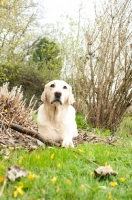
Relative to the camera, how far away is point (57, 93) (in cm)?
481

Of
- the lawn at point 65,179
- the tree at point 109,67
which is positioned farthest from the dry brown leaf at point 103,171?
the tree at point 109,67

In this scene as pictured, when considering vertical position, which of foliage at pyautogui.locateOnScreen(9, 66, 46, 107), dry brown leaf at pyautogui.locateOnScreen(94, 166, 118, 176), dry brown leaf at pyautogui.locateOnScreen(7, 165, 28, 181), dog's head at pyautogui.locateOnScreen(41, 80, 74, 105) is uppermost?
dog's head at pyautogui.locateOnScreen(41, 80, 74, 105)

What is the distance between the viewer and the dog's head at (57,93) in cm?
483

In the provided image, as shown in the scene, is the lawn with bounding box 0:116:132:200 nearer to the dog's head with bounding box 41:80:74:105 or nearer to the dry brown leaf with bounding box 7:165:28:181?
the dry brown leaf with bounding box 7:165:28:181

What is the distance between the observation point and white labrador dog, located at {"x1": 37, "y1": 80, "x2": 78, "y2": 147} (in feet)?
16.0

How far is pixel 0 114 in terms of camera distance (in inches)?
197

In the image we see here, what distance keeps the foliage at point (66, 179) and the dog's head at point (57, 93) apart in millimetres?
1213

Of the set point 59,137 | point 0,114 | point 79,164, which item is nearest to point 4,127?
point 0,114

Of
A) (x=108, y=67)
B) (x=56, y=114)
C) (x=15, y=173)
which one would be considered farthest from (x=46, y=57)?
(x=15, y=173)

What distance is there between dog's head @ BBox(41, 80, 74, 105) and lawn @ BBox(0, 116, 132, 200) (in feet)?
3.98

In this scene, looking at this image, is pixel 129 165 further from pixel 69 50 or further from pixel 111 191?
pixel 69 50

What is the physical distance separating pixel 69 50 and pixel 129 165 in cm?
944

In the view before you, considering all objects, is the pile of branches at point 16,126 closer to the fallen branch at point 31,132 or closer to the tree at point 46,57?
the fallen branch at point 31,132

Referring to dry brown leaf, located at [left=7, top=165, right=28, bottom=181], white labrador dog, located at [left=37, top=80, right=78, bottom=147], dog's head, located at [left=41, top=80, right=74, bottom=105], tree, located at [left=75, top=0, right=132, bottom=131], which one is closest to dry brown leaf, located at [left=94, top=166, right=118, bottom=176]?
dry brown leaf, located at [left=7, top=165, right=28, bottom=181]
